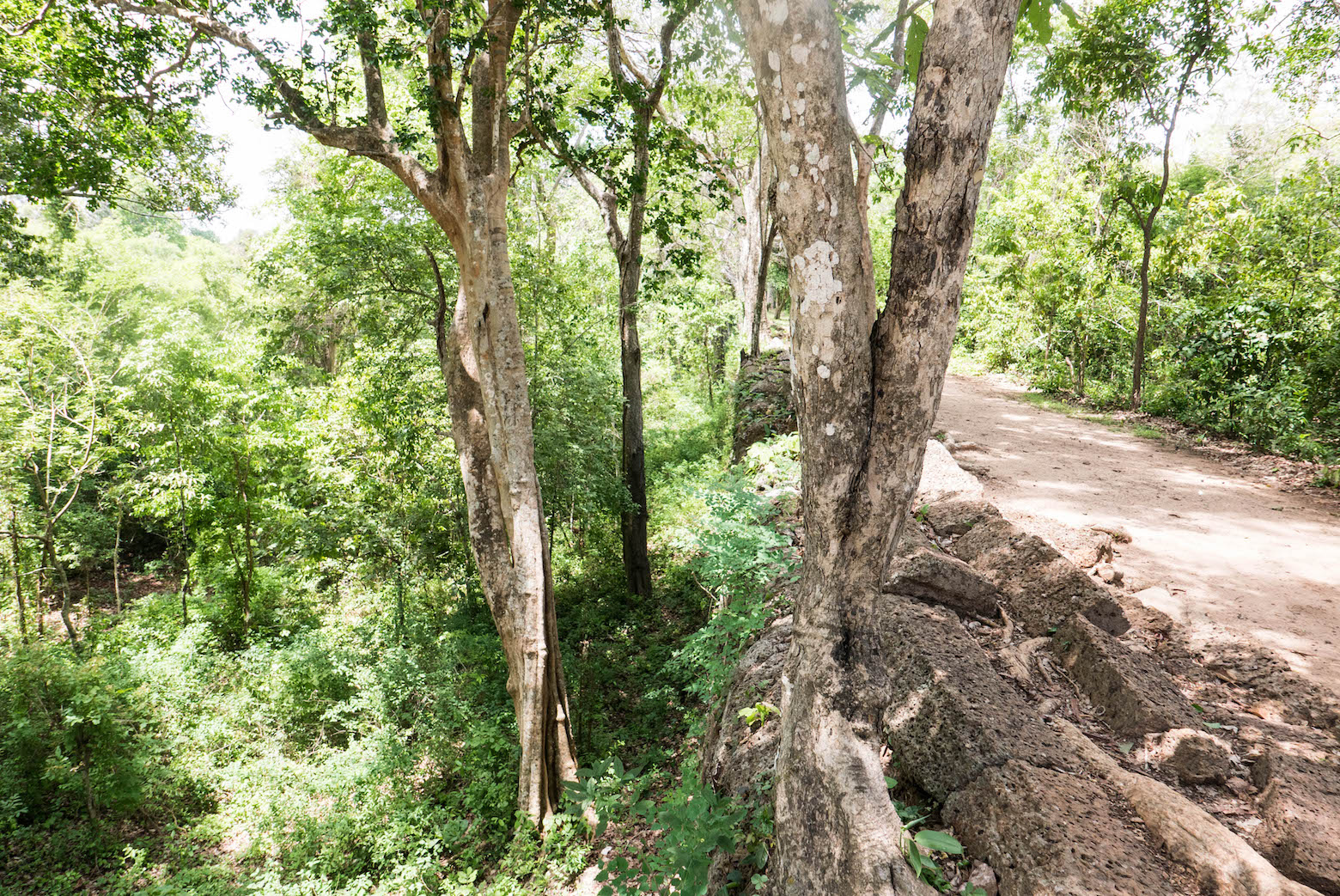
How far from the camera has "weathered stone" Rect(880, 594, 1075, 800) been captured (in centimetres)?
267

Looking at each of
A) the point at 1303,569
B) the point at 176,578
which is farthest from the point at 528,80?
the point at 176,578

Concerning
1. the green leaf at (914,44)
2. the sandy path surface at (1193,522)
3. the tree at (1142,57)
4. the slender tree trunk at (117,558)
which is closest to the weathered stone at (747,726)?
the sandy path surface at (1193,522)

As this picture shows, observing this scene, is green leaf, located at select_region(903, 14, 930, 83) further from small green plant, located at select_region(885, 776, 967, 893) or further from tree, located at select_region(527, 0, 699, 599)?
tree, located at select_region(527, 0, 699, 599)

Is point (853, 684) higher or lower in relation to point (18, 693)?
higher

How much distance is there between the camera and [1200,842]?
2.18 m

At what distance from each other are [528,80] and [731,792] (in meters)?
6.01

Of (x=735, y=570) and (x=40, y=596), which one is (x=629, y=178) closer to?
(x=735, y=570)

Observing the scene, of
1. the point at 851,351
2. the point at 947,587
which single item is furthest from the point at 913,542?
the point at 851,351

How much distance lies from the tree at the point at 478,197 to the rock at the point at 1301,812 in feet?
15.2

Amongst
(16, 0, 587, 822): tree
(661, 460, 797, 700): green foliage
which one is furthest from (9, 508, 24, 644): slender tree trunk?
(661, 460, 797, 700): green foliage

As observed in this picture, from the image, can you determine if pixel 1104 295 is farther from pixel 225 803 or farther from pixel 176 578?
pixel 176 578

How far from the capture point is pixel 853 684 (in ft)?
7.73

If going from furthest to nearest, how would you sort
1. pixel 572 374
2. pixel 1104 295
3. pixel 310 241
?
pixel 1104 295 < pixel 572 374 < pixel 310 241

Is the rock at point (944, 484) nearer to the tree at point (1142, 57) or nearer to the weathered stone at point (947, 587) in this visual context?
the weathered stone at point (947, 587)
